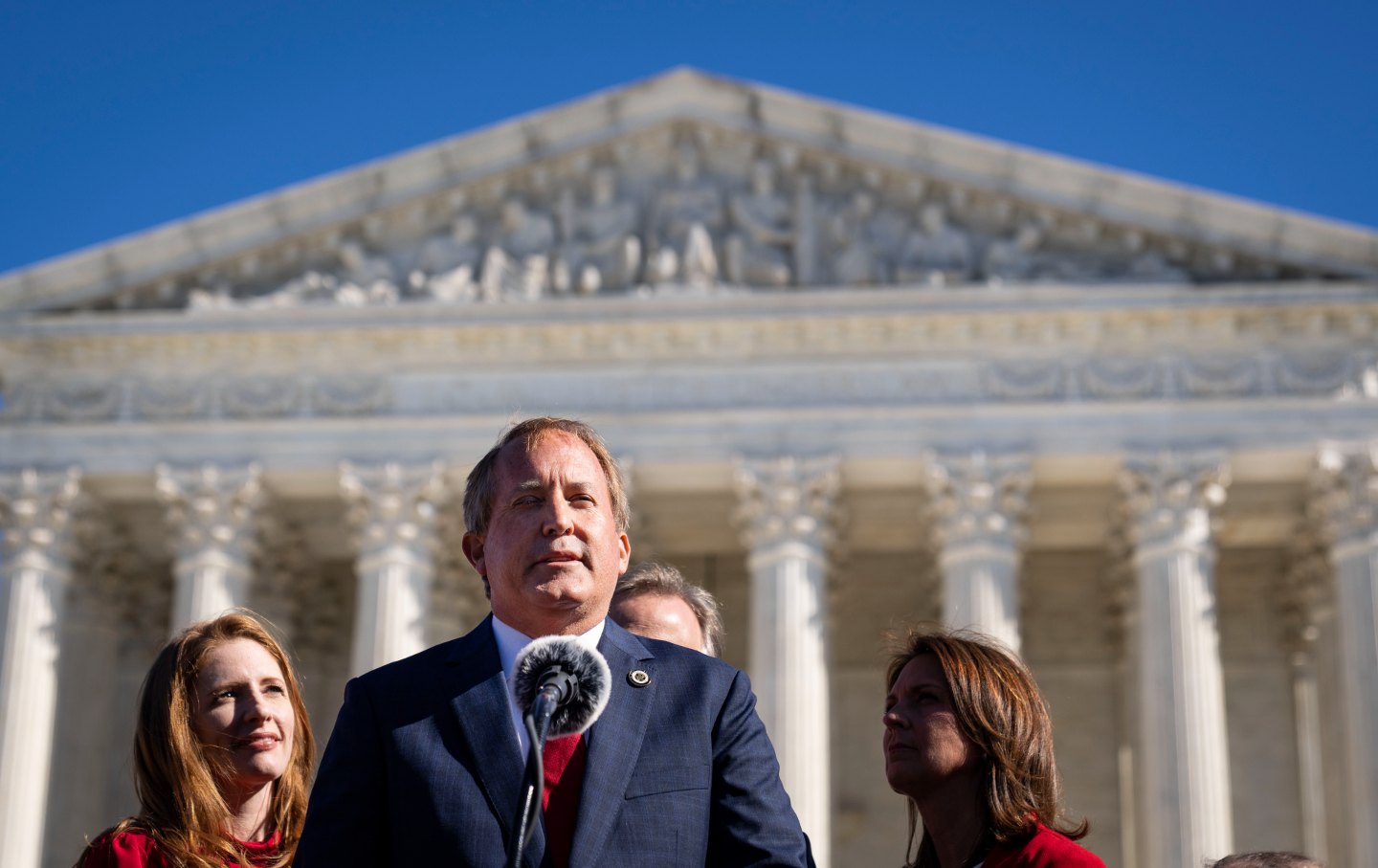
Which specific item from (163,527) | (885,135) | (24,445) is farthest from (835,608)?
(24,445)

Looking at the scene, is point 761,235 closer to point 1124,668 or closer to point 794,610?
point 794,610

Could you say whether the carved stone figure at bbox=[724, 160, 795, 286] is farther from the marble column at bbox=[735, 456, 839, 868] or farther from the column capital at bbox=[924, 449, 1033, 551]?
the column capital at bbox=[924, 449, 1033, 551]

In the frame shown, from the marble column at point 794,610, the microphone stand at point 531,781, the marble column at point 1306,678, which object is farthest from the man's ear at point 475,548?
the marble column at point 1306,678

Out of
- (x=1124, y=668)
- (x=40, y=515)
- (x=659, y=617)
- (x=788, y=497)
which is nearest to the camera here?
(x=659, y=617)

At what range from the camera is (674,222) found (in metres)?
28.4

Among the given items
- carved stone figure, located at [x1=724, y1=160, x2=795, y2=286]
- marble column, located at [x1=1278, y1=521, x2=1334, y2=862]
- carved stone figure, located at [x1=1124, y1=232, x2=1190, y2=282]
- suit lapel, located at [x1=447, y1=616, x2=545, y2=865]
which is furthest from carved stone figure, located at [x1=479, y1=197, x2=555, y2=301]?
suit lapel, located at [x1=447, y1=616, x2=545, y2=865]

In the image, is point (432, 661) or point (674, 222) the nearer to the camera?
point (432, 661)

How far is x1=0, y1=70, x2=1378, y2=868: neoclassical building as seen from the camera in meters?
26.1

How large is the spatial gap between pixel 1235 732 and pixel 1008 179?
10364 mm

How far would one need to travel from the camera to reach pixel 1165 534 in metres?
25.8

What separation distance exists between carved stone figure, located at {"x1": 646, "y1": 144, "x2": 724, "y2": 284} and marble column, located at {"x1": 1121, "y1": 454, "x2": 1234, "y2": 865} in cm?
703

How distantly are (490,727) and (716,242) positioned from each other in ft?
76.5

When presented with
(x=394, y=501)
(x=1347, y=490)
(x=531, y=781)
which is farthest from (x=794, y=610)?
(x=531, y=781)

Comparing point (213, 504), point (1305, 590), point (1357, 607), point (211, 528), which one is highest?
point (213, 504)
